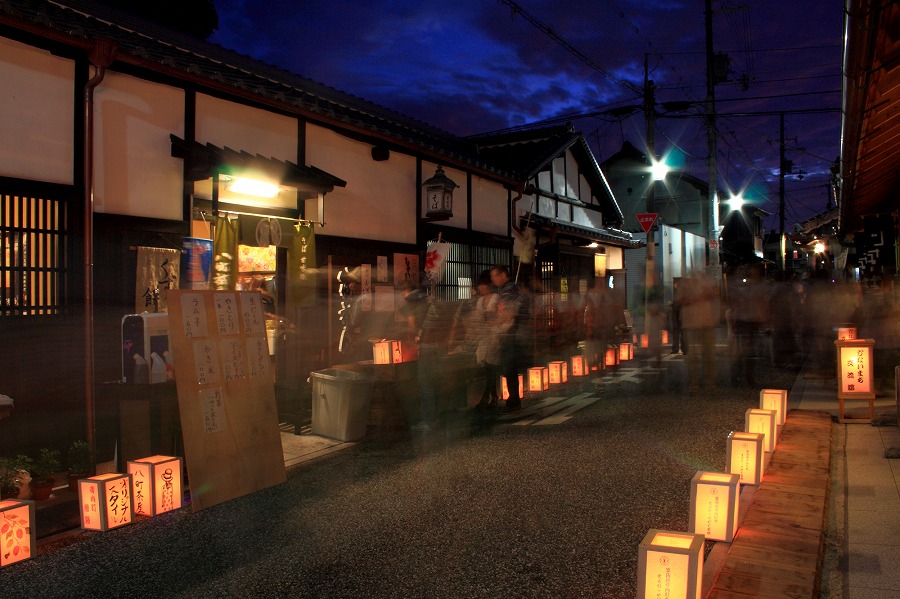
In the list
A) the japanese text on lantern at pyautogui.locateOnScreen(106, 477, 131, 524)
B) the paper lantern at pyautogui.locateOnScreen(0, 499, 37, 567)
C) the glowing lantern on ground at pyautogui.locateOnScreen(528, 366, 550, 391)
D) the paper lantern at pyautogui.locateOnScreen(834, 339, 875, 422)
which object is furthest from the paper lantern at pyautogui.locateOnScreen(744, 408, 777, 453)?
the paper lantern at pyautogui.locateOnScreen(0, 499, 37, 567)

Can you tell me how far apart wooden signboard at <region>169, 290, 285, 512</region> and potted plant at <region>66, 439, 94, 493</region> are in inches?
61.6

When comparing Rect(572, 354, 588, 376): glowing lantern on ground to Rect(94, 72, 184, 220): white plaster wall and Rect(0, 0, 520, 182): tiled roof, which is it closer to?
Rect(0, 0, 520, 182): tiled roof

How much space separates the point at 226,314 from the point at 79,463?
85.0 inches

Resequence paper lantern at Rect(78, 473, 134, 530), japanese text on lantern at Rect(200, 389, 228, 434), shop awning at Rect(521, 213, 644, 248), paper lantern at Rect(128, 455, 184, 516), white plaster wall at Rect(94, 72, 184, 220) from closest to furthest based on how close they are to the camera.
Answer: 1. paper lantern at Rect(78, 473, 134, 530)
2. paper lantern at Rect(128, 455, 184, 516)
3. japanese text on lantern at Rect(200, 389, 228, 434)
4. white plaster wall at Rect(94, 72, 184, 220)
5. shop awning at Rect(521, 213, 644, 248)

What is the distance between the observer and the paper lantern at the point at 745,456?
609 centimetres

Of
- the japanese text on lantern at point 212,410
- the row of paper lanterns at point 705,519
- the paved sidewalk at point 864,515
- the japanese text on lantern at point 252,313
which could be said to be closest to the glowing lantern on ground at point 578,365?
the paved sidewalk at point 864,515

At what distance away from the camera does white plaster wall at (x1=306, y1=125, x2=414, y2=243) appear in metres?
11.6

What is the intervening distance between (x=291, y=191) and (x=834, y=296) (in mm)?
13727

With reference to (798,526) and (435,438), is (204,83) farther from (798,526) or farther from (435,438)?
(798,526)

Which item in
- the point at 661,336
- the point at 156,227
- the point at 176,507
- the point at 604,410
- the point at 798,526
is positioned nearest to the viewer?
the point at 798,526

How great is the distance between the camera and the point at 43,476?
641 centimetres

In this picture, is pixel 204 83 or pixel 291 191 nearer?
→ pixel 204 83

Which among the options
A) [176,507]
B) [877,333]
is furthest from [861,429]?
[176,507]

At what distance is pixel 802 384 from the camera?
521 inches
